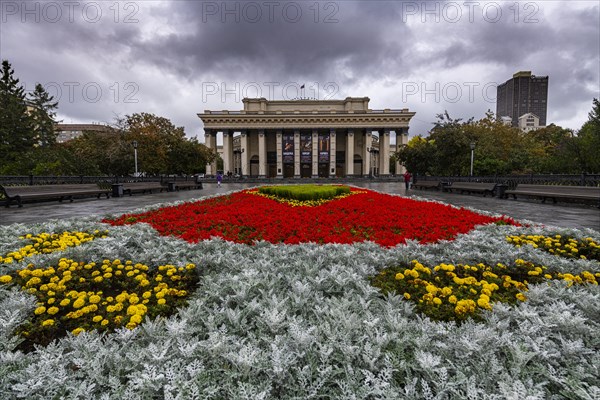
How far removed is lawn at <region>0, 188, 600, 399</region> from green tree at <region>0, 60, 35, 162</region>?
37181 millimetres

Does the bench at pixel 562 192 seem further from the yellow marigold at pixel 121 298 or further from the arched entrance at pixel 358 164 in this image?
the arched entrance at pixel 358 164

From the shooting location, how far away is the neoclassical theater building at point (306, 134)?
6144 cm

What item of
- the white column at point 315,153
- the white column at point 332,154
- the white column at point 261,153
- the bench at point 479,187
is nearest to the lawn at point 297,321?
the bench at point 479,187

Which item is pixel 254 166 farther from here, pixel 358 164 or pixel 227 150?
pixel 358 164

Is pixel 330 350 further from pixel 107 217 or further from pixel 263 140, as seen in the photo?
pixel 263 140

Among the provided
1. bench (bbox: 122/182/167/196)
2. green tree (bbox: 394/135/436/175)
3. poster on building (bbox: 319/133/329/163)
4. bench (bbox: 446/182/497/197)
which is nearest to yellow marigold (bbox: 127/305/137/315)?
bench (bbox: 122/182/167/196)

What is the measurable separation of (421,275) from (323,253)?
1.43m

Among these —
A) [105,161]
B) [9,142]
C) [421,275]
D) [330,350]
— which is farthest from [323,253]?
[9,142]

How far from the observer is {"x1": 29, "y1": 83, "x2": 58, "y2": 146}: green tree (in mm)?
39906

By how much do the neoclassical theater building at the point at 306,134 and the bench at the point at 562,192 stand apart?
4752 centimetres

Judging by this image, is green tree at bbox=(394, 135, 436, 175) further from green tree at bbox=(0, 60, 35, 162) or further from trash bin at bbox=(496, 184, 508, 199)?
green tree at bbox=(0, 60, 35, 162)

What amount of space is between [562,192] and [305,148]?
54.2 m

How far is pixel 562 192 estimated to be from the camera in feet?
39.8

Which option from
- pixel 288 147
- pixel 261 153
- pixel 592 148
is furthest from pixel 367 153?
pixel 592 148
